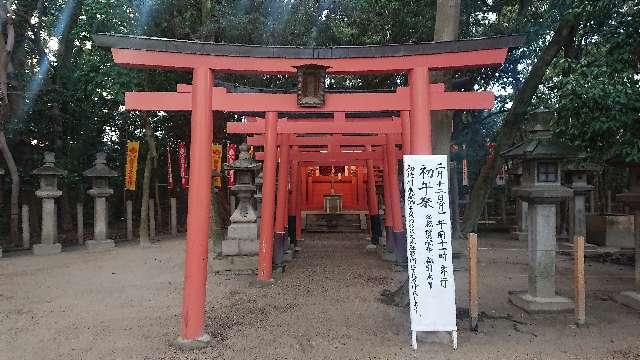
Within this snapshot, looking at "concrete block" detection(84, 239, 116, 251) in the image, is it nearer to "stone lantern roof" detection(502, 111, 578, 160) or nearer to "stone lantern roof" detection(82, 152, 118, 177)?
"stone lantern roof" detection(82, 152, 118, 177)

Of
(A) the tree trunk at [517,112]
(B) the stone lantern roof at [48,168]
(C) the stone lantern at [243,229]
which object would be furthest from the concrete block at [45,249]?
(A) the tree trunk at [517,112]

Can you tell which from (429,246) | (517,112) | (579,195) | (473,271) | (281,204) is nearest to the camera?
(429,246)

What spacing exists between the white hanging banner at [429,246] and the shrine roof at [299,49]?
1.42 meters

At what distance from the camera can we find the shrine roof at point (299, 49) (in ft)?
19.6

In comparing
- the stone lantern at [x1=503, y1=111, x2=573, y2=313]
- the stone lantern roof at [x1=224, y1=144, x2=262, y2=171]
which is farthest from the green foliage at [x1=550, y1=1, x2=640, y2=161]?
the stone lantern roof at [x1=224, y1=144, x2=262, y2=171]

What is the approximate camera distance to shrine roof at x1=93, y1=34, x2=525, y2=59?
5.97 metres

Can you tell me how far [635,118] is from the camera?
7.22 m

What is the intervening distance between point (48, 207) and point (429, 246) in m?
14.7

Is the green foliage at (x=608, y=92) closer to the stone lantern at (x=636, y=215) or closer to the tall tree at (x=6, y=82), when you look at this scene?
the stone lantern at (x=636, y=215)

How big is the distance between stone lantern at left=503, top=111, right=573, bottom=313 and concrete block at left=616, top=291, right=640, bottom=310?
118cm

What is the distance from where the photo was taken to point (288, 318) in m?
7.53

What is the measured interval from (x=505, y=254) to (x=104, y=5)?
1412cm

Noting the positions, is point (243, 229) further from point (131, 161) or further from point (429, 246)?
point (131, 161)

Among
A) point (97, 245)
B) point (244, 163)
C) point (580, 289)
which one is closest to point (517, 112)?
point (580, 289)
